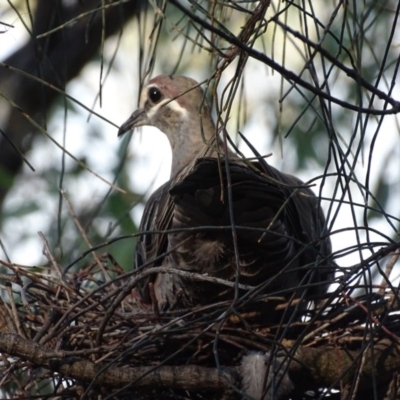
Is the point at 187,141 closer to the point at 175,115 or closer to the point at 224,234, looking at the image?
the point at 175,115

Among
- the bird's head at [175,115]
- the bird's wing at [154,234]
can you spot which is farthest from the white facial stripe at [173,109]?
the bird's wing at [154,234]

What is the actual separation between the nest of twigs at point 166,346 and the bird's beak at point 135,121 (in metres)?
1.55

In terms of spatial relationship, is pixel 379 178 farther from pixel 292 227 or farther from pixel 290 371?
pixel 290 371

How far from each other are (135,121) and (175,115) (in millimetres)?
208

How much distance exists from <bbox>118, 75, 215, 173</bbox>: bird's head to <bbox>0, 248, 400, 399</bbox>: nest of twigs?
1458mm

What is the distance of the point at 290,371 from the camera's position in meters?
2.98

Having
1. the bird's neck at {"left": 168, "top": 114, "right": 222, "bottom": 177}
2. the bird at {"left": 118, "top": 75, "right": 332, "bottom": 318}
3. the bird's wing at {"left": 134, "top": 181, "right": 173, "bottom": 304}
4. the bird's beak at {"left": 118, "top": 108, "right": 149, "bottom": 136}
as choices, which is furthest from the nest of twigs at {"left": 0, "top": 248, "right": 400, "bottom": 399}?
the bird's beak at {"left": 118, "top": 108, "right": 149, "bottom": 136}

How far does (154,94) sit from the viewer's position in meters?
4.91

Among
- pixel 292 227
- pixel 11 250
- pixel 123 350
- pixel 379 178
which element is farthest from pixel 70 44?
pixel 123 350

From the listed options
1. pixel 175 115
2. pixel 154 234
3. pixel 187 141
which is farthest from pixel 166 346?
pixel 175 115

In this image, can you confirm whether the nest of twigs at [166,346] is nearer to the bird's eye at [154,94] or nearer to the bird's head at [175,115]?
the bird's head at [175,115]

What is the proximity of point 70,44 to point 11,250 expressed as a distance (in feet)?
4.12

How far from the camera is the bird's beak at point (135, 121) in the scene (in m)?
4.90

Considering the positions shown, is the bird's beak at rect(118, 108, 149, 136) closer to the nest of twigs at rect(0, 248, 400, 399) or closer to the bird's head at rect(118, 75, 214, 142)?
the bird's head at rect(118, 75, 214, 142)
